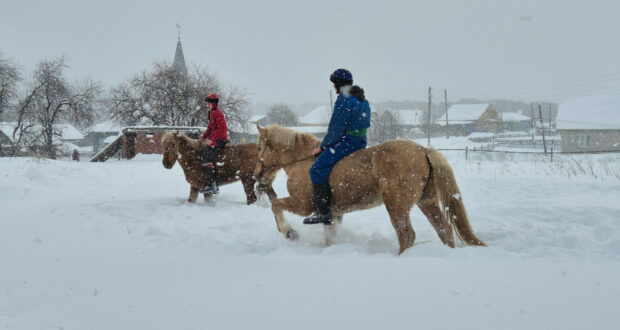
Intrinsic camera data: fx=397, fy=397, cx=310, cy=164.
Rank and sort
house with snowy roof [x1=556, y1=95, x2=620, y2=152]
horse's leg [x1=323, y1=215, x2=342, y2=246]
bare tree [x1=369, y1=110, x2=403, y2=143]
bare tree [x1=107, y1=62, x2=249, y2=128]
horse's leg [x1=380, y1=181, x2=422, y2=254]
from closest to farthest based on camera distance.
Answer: horse's leg [x1=380, y1=181, x2=422, y2=254], horse's leg [x1=323, y1=215, x2=342, y2=246], bare tree [x1=107, y1=62, x2=249, y2=128], house with snowy roof [x1=556, y1=95, x2=620, y2=152], bare tree [x1=369, y1=110, x2=403, y2=143]

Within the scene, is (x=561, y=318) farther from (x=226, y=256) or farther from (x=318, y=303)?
(x=226, y=256)

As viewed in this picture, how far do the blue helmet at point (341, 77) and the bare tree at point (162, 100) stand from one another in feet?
93.5

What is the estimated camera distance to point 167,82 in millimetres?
31844

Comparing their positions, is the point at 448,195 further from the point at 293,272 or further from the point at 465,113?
the point at 465,113

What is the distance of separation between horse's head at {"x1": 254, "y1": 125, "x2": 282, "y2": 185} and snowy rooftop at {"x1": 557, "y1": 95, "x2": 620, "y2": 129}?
43.2m

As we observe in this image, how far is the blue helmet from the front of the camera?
4734 mm

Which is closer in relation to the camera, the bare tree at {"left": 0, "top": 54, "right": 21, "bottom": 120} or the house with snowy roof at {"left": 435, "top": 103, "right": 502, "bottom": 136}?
the bare tree at {"left": 0, "top": 54, "right": 21, "bottom": 120}

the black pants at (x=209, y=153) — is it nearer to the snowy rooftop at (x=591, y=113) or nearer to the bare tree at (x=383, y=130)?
the snowy rooftop at (x=591, y=113)

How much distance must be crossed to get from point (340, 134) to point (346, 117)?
21cm

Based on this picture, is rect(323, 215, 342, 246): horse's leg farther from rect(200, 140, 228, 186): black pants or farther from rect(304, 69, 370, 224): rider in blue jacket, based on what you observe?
rect(200, 140, 228, 186): black pants

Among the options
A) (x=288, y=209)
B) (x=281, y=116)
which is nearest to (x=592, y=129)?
(x=288, y=209)

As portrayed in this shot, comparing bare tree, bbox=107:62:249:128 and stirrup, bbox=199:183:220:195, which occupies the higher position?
bare tree, bbox=107:62:249:128

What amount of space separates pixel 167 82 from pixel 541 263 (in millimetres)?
32521

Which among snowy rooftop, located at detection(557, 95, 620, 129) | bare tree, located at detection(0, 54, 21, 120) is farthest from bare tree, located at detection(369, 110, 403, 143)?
bare tree, located at detection(0, 54, 21, 120)
